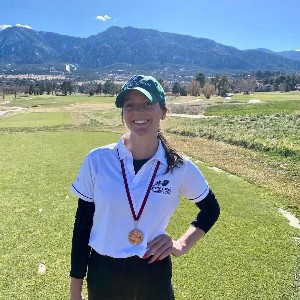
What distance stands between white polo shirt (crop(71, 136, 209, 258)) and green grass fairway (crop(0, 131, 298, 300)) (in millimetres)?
3827

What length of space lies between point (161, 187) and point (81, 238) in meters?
0.79

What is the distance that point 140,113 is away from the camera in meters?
3.19

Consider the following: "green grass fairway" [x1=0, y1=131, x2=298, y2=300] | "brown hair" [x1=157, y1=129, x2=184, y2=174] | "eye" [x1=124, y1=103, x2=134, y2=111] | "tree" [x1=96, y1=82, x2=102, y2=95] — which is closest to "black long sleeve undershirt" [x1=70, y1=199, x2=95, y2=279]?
"brown hair" [x1=157, y1=129, x2=184, y2=174]

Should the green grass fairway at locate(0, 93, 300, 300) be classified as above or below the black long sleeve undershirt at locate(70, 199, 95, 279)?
below

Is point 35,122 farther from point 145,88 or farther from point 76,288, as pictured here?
point 145,88

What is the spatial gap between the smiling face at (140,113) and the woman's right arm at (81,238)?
731 mm

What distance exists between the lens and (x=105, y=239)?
317 cm

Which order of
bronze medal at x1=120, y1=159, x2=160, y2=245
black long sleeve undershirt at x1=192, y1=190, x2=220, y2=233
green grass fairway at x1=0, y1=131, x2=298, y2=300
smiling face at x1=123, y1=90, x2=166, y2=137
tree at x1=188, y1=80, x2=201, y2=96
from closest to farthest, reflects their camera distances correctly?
bronze medal at x1=120, y1=159, x2=160, y2=245 → smiling face at x1=123, y1=90, x2=166, y2=137 → black long sleeve undershirt at x1=192, y1=190, x2=220, y2=233 → green grass fairway at x1=0, y1=131, x2=298, y2=300 → tree at x1=188, y1=80, x2=201, y2=96

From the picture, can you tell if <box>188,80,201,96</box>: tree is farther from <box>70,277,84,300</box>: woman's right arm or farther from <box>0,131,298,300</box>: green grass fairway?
<box>70,277,84,300</box>: woman's right arm

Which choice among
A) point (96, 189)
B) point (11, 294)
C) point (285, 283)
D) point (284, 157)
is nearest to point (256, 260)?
point (285, 283)

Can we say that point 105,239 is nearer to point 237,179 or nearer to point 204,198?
point 204,198

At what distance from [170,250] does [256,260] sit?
529cm

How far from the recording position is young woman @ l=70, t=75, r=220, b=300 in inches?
123

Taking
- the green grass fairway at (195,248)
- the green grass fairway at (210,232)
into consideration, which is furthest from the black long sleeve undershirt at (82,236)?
the green grass fairway at (195,248)
